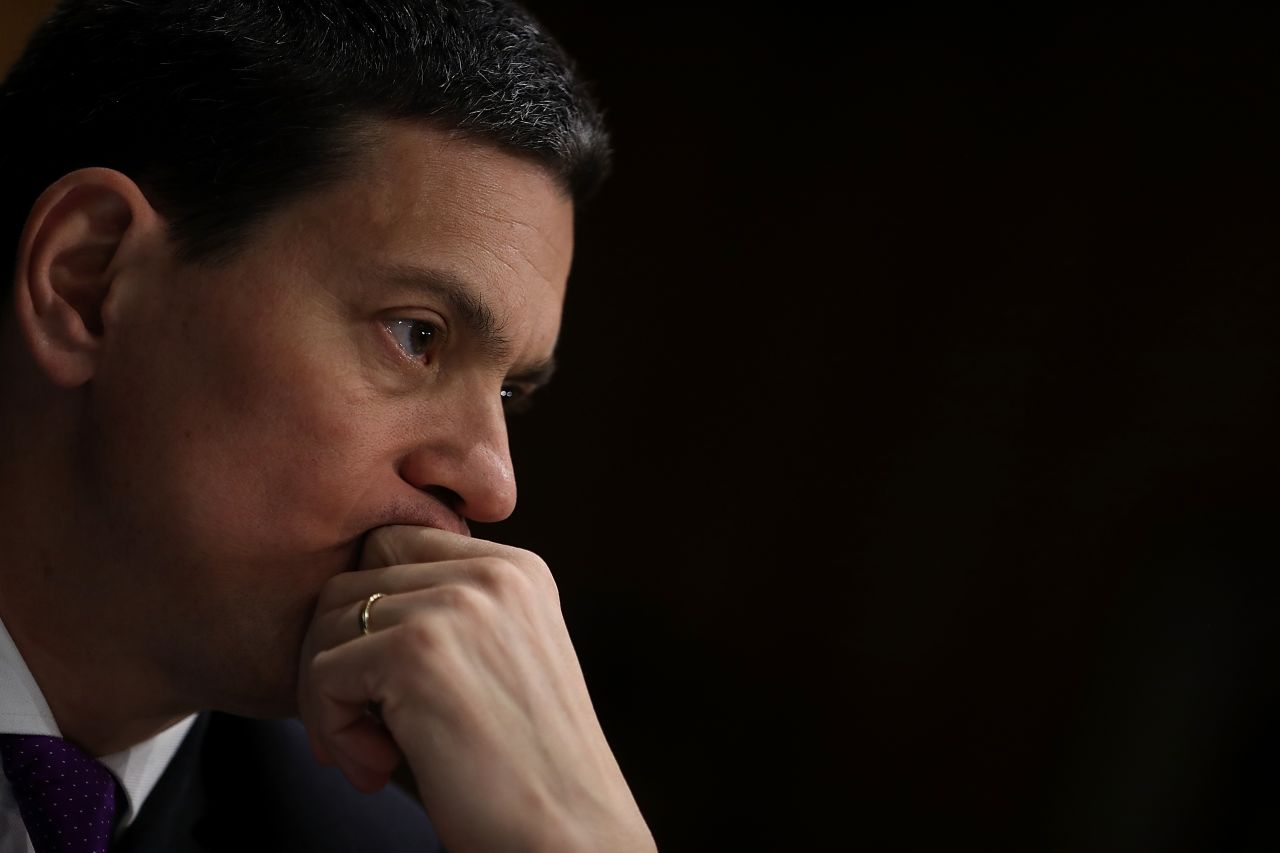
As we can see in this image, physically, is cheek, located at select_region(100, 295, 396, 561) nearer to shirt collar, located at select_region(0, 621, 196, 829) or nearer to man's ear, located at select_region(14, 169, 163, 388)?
man's ear, located at select_region(14, 169, 163, 388)

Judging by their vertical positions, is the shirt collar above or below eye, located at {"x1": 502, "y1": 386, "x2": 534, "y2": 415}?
below

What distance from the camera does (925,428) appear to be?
3.42 m

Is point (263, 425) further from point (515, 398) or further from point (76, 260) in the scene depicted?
point (515, 398)

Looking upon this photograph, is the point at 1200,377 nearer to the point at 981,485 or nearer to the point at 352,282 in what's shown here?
the point at 981,485

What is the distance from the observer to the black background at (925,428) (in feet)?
9.74

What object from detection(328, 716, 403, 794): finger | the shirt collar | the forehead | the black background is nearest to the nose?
the forehead

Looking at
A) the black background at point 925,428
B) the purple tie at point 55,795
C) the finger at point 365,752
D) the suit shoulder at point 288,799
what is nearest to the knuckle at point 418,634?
the finger at point 365,752

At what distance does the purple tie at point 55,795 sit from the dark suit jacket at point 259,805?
0.47ft

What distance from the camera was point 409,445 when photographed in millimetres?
Result: 1201

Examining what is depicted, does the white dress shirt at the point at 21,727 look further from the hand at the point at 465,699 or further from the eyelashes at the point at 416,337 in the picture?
the eyelashes at the point at 416,337

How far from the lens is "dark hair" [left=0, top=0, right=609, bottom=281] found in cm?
121

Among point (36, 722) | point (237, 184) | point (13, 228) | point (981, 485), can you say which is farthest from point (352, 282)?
point (981, 485)

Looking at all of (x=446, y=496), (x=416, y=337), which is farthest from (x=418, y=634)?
(x=416, y=337)

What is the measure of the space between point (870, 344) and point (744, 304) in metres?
0.40
